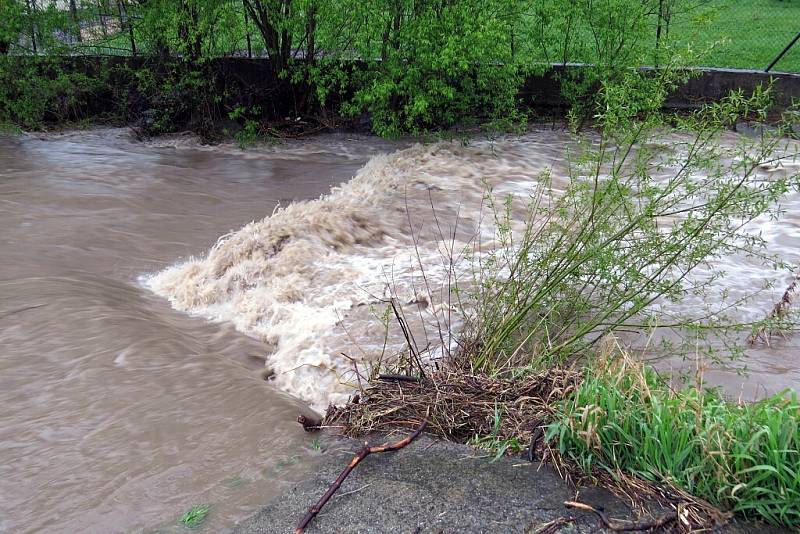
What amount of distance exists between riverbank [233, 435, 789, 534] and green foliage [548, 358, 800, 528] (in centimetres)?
13

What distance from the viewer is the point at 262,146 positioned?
1370 centimetres

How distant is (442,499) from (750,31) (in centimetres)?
1622

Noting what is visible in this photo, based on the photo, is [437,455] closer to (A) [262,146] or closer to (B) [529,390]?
(B) [529,390]

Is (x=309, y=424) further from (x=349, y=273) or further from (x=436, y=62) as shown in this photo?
(x=436, y=62)

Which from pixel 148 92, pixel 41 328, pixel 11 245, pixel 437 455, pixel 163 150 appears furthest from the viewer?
pixel 148 92

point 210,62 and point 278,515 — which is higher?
point 210,62

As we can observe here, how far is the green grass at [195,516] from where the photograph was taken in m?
3.74

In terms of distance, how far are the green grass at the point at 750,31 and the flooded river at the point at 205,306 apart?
16.3ft

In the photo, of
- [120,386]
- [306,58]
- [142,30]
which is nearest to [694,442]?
[120,386]

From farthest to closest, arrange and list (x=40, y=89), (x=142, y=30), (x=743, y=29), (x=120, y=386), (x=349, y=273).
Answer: (x=743, y=29) < (x=40, y=89) < (x=142, y=30) < (x=349, y=273) < (x=120, y=386)

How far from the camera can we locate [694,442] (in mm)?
3318

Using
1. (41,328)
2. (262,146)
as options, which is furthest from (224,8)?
(41,328)

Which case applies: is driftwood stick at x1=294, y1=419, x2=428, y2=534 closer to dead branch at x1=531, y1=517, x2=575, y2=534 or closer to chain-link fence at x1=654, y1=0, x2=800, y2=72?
dead branch at x1=531, y1=517, x2=575, y2=534

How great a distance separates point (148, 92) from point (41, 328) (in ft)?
31.1
